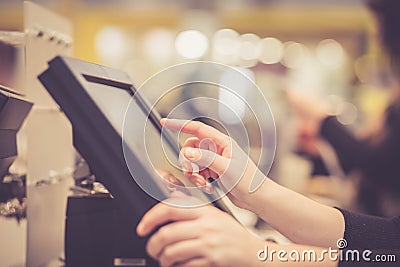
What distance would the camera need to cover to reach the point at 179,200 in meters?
0.64

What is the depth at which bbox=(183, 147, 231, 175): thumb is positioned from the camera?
2.34ft

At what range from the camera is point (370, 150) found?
7.35ft

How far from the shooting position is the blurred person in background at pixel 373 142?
1919 mm

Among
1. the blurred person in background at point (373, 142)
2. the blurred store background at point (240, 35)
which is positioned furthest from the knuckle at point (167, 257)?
the blurred store background at point (240, 35)

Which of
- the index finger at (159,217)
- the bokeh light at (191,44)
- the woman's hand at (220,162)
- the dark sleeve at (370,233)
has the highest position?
the bokeh light at (191,44)

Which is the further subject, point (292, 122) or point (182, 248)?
point (292, 122)

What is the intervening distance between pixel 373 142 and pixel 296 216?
4.96 feet

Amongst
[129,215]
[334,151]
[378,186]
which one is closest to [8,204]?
[129,215]

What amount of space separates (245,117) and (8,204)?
455mm

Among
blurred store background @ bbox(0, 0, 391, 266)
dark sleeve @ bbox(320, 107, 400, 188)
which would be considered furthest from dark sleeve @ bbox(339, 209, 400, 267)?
blurred store background @ bbox(0, 0, 391, 266)

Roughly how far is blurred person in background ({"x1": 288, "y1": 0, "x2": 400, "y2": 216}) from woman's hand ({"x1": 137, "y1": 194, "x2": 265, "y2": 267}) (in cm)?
145

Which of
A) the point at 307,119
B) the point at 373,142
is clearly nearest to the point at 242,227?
the point at 373,142

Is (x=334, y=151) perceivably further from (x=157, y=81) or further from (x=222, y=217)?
(x=222, y=217)

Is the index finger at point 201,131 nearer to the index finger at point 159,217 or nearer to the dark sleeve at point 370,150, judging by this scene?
the index finger at point 159,217
